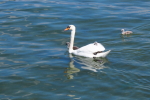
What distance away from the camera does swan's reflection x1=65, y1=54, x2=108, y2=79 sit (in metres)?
15.1

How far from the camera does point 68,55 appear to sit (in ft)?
57.4

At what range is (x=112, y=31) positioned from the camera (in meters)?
20.6

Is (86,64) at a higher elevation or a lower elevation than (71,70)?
higher

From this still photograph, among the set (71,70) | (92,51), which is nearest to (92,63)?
(92,51)

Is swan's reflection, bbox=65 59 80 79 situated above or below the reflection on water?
below

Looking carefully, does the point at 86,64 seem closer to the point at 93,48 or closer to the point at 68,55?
the point at 93,48

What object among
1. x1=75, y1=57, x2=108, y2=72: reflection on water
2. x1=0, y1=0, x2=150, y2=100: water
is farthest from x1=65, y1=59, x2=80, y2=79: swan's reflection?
x1=75, y1=57, x2=108, y2=72: reflection on water

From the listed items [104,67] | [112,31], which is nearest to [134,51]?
[104,67]

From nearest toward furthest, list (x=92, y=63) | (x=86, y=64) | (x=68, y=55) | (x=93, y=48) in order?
(x=86, y=64), (x=92, y=63), (x=93, y=48), (x=68, y=55)

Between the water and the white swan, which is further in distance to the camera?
the white swan

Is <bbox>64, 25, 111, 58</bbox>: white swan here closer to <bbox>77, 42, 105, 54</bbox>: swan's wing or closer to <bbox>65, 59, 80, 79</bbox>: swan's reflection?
<bbox>77, 42, 105, 54</bbox>: swan's wing

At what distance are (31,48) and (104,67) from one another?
480 centimetres

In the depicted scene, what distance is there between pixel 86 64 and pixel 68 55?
1.86 m

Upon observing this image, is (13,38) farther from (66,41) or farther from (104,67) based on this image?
(104,67)
